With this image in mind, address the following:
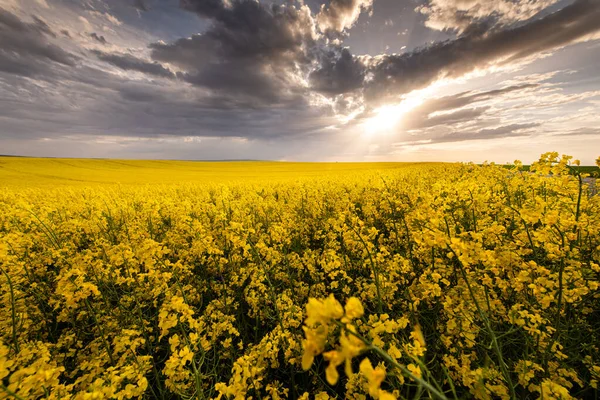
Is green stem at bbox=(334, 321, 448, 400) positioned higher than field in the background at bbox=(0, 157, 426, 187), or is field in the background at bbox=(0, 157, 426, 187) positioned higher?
green stem at bbox=(334, 321, 448, 400)

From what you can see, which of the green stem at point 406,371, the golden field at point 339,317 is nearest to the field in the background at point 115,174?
the golden field at point 339,317

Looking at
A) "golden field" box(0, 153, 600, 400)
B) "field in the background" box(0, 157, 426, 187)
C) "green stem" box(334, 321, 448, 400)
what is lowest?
"field in the background" box(0, 157, 426, 187)

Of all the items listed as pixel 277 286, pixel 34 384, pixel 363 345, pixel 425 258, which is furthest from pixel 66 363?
pixel 425 258

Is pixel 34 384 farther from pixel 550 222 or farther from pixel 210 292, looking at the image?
pixel 550 222

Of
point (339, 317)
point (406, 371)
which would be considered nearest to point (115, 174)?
point (339, 317)

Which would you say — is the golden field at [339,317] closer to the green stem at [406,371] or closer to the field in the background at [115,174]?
the green stem at [406,371]

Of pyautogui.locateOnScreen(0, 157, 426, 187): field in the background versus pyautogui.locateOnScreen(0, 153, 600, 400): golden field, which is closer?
pyautogui.locateOnScreen(0, 153, 600, 400): golden field

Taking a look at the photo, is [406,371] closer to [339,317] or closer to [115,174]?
[339,317]

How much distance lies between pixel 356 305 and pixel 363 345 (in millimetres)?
139

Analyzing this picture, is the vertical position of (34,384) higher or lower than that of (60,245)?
higher

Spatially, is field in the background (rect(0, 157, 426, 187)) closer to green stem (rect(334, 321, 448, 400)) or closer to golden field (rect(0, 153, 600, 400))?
golden field (rect(0, 153, 600, 400))

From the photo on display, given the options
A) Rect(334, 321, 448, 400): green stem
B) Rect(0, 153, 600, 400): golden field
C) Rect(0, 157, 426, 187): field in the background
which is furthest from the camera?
Rect(0, 157, 426, 187): field in the background

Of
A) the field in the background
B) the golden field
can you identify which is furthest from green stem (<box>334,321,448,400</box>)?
the field in the background

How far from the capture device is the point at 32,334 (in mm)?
3506
